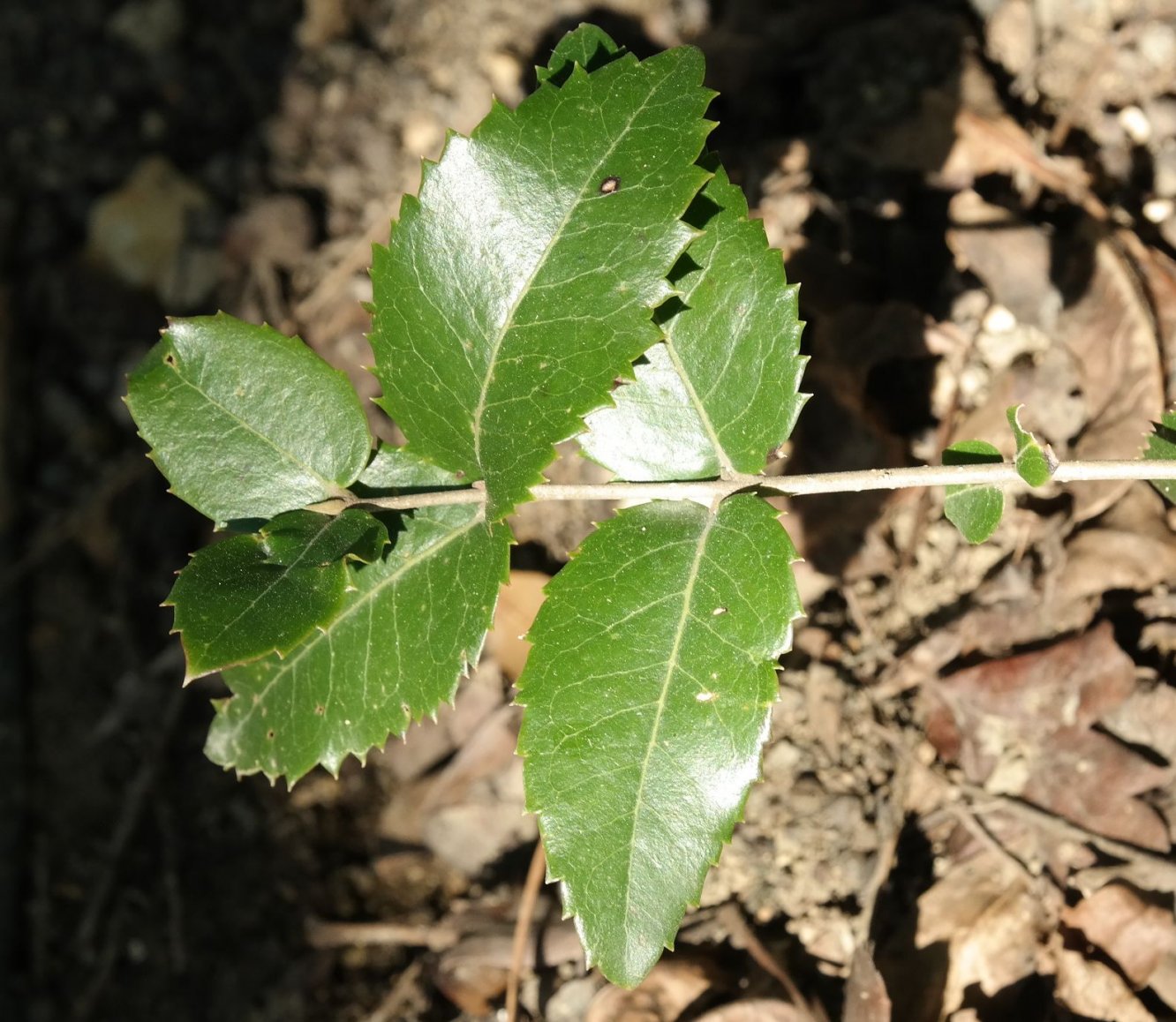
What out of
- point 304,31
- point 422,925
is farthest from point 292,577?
point 304,31

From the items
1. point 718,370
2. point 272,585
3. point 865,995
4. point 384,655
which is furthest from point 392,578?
point 865,995

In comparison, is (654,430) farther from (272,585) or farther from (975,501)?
(272,585)

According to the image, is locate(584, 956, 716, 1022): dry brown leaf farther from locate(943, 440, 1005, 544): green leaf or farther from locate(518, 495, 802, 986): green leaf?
locate(943, 440, 1005, 544): green leaf

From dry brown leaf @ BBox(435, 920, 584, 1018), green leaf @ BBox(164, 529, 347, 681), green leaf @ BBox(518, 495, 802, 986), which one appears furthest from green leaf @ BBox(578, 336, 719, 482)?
dry brown leaf @ BBox(435, 920, 584, 1018)

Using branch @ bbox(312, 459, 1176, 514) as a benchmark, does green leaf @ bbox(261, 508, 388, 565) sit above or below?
above

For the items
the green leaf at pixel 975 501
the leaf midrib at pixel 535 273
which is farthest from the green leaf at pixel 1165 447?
the leaf midrib at pixel 535 273

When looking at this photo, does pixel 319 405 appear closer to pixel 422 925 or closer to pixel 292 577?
pixel 292 577
